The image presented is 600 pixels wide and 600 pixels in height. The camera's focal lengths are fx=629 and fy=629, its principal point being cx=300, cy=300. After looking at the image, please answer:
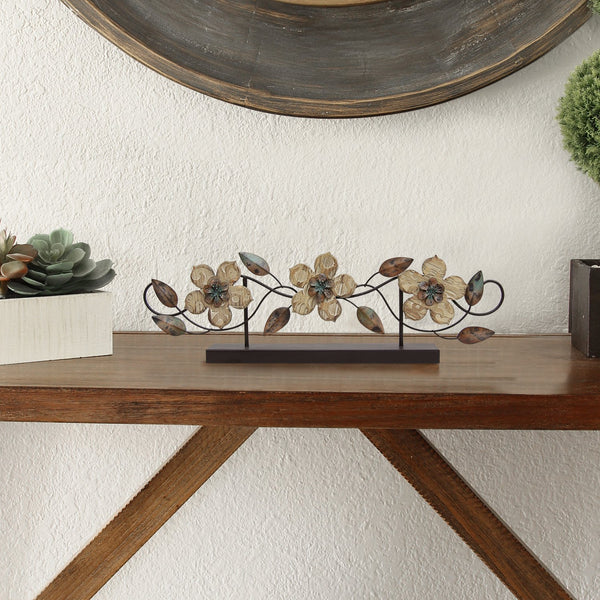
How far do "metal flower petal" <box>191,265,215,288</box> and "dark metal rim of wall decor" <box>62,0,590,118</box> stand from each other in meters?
0.23

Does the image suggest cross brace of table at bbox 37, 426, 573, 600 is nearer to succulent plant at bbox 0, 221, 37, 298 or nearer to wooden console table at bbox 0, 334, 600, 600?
wooden console table at bbox 0, 334, 600, 600

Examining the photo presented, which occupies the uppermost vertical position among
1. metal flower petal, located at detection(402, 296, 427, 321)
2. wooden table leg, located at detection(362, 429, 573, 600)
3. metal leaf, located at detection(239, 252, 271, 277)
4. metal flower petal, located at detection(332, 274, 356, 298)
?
metal leaf, located at detection(239, 252, 271, 277)

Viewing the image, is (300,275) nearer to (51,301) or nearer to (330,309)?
(330,309)

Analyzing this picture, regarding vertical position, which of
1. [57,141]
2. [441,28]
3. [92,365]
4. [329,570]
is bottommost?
[329,570]

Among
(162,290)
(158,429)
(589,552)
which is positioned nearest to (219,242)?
(162,290)

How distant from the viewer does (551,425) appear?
0.49m

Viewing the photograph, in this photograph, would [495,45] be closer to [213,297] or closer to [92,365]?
[213,297]

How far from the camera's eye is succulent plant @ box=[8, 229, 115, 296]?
0.63m

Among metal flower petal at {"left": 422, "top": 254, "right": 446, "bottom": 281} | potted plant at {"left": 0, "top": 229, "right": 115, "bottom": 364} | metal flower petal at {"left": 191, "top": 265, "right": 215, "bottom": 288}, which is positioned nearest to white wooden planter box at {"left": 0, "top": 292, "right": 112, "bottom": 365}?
potted plant at {"left": 0, "top": 229, "right": 115, "bottom": 364}

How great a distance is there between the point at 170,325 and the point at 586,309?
0.41 metres

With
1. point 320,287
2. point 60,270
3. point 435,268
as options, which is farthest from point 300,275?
point 60,270

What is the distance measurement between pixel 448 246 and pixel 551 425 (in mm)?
313

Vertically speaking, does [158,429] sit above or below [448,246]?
below

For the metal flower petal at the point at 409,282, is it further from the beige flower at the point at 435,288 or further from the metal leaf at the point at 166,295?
the metal leaf at the point at 166,295
